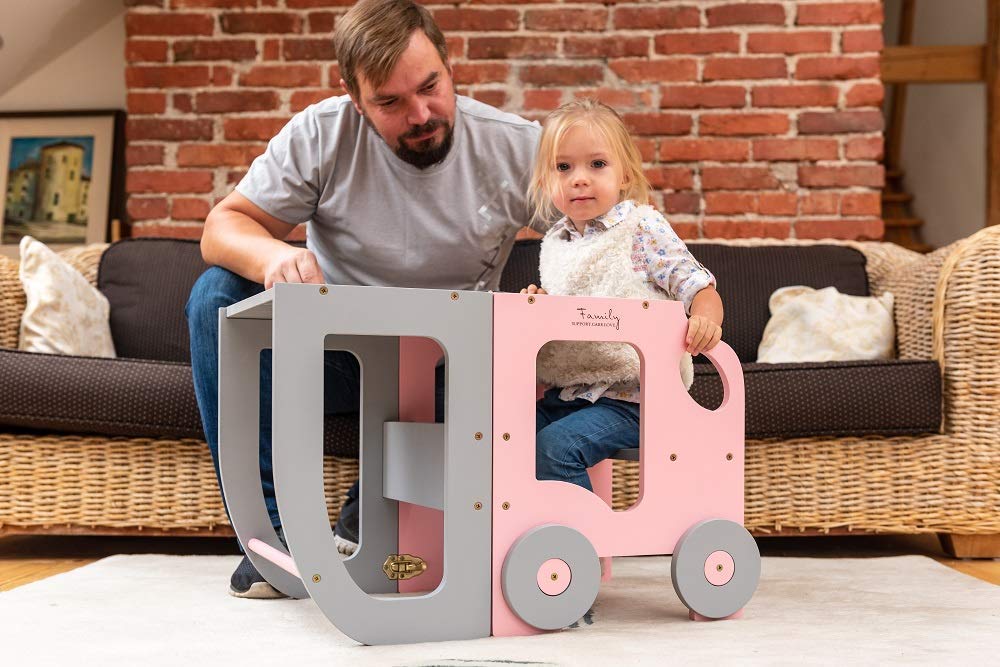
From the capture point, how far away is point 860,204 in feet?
9.41

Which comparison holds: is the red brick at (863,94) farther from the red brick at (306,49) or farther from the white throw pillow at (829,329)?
the red brick at (306,49)

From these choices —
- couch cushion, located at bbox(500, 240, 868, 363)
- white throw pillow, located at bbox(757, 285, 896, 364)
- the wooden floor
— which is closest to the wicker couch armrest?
the wooden floor

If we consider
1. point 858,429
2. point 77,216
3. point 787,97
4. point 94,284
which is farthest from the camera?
point 77,216

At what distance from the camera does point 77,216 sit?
356 centimetres

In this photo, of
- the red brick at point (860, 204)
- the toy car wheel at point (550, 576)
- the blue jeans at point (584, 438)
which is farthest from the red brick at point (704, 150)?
the toy car wheel at point (550, 576)

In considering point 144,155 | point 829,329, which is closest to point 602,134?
point 829,329

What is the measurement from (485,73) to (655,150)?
576 millimetres

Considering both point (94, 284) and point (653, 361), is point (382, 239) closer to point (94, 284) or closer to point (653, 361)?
point (653, 361)

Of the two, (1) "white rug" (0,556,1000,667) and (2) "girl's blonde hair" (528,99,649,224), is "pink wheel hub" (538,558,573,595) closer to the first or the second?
(1) "white rug" (0,556,1000,667)

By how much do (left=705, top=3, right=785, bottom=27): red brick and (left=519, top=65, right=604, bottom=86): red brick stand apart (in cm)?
38

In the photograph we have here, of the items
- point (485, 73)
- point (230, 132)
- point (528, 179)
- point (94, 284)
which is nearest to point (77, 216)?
point (230, 132)

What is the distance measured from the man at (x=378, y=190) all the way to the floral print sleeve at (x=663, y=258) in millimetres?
385

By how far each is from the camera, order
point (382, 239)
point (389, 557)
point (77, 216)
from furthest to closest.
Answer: point (77, 216) → point (382, 239) → point (389, 557)

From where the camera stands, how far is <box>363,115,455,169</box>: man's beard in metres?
1.64
